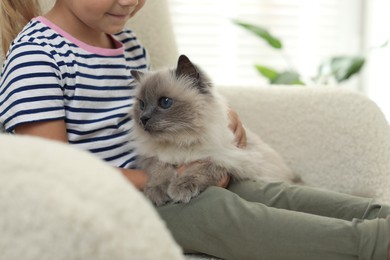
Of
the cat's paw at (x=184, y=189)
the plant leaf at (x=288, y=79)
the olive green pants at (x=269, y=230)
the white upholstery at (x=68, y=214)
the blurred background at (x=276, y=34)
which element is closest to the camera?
the white upholstery at (x=68, y=214)

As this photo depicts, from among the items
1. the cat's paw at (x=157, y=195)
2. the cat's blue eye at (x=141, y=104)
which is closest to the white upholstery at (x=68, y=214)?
the cat's paw at (x=157, y=195)

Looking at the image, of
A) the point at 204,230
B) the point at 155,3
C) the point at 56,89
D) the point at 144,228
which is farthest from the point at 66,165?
the point at 155,3

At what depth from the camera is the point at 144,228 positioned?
610mm

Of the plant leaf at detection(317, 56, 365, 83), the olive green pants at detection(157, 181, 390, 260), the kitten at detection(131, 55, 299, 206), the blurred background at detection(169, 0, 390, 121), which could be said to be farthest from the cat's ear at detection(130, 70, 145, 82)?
the blurred background at detection(169, 0, 390, 121)

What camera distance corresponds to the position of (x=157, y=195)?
4.07 feet

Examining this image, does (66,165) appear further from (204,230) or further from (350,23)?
(350,23)

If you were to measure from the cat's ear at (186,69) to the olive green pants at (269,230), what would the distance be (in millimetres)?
291

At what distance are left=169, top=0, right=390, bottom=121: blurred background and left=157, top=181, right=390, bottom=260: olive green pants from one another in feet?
5.41

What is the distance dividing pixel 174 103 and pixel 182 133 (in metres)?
0.07

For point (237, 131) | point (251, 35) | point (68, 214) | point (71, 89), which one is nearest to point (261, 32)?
point (251, 35)

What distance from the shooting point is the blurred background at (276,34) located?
2.78m

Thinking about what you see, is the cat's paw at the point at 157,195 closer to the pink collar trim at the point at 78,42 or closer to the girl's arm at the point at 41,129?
the girl's arm at the point at 41,129

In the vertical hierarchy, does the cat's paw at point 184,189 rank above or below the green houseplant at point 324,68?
above

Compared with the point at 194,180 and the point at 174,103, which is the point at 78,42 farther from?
the point at 194,180
